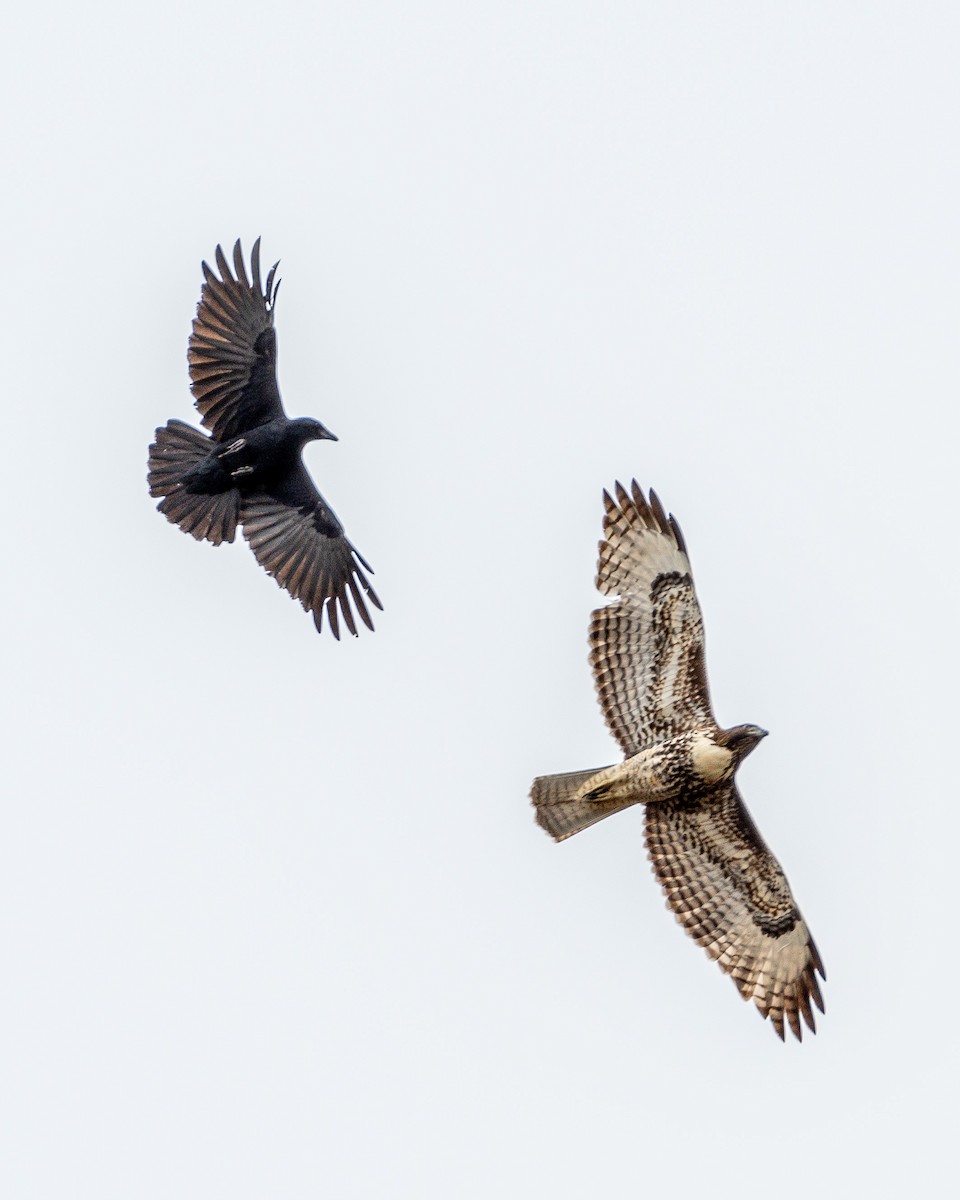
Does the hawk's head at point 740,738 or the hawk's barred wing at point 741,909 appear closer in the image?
the hawk's head at point 740,738

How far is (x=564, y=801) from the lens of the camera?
42.5 ft

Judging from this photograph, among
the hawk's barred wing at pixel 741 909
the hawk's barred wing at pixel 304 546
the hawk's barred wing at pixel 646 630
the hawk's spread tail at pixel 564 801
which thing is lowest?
the hawk's barred wing at pixel 741 909

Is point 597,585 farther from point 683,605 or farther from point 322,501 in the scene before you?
point 322,501

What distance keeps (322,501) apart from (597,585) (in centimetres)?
269

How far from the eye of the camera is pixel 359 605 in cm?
1473

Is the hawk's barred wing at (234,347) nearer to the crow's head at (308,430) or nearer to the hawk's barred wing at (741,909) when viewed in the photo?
the crow's head at (308,430)

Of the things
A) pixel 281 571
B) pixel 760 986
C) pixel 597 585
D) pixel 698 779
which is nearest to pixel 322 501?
pixel 281 571

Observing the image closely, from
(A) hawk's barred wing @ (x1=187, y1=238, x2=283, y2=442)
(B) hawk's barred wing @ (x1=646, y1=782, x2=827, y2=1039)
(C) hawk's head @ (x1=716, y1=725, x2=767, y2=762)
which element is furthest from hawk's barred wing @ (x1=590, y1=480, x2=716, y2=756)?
(A) hawk's barred wing @ (x1=187, y1=238, x2=283, y2=442)

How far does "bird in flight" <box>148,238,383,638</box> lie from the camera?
14406 millimetres

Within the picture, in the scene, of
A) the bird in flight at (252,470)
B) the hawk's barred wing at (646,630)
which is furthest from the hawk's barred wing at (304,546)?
the hawk's barred wing at (646,630)

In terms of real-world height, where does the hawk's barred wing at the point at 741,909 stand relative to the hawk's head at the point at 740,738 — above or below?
below

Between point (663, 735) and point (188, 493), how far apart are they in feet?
13.3

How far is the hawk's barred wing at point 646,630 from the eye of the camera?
12875mm

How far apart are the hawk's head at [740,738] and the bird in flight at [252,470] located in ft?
9.79
